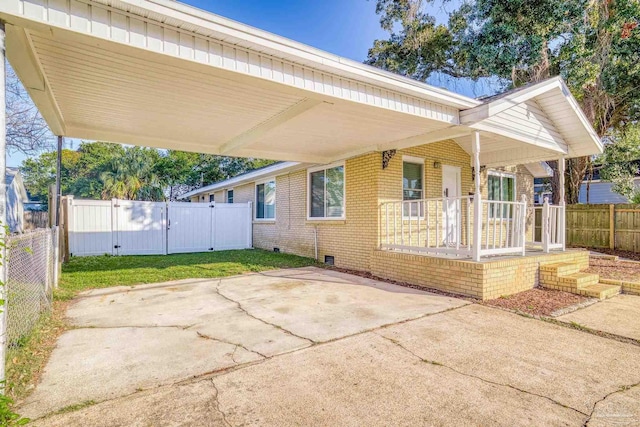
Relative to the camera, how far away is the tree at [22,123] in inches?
345

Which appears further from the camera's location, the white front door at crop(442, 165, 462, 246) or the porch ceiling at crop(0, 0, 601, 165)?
the white front door at crop(442, 165, 462, 246)

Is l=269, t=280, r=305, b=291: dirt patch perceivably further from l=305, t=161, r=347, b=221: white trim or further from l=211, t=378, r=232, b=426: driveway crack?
l=211, t=378, r=232, b=426: driveway crack

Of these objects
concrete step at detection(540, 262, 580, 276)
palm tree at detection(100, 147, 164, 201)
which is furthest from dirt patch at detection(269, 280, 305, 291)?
palm tree at detection(100, 147, 164, 201)

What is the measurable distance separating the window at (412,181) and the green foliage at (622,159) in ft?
29.1

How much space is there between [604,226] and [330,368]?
1316cm

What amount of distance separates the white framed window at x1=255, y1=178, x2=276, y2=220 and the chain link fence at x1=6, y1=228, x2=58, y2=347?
7755 mm

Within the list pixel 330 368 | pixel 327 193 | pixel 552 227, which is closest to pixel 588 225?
pixel 552 227

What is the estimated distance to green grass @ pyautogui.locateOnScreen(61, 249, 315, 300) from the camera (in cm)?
657

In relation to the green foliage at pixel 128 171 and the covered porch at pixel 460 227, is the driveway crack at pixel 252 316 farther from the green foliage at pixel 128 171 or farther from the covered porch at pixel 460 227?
the green foliage at pixel 128 171

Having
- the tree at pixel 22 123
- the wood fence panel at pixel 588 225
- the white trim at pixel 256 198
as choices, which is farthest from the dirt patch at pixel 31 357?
the wood fence panel at pixel 588 225

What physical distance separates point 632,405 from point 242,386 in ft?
9.44

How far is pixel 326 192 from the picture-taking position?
368 inches

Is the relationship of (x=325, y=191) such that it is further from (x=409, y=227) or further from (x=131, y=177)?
(x=131, y=177)

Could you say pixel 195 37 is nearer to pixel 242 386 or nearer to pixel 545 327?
pixel 242 386
